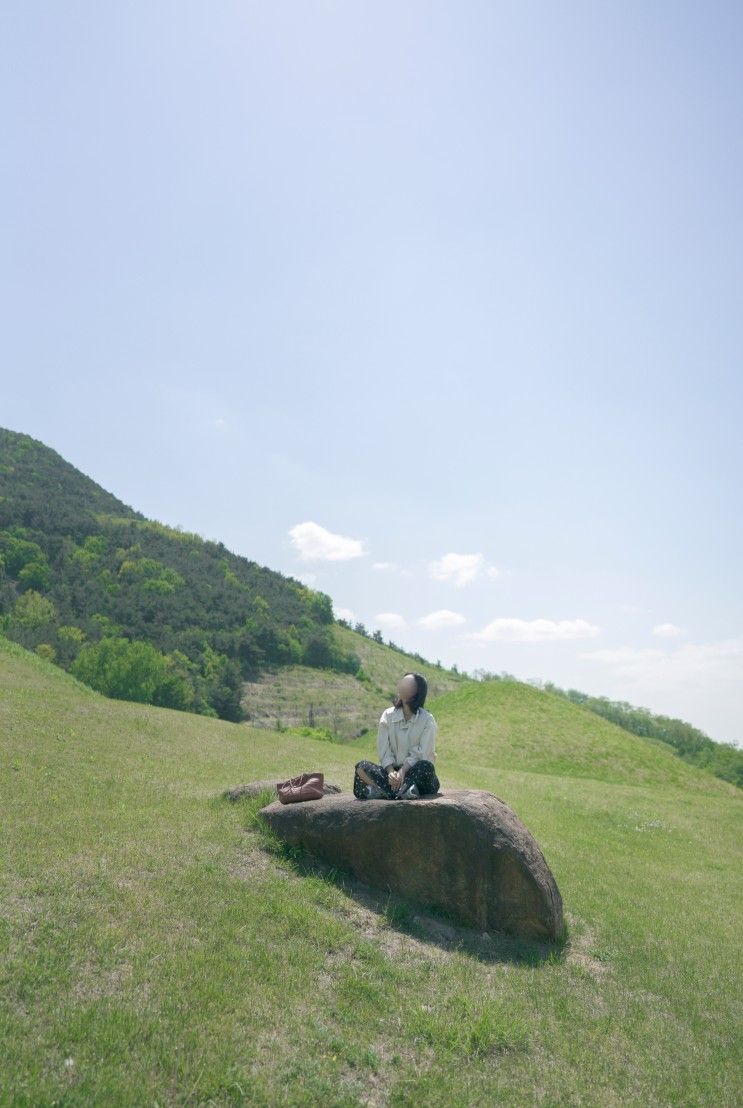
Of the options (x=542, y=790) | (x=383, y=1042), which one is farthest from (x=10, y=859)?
(x=542, y=790)

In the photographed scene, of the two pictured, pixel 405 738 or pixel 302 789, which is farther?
pixel 302 789

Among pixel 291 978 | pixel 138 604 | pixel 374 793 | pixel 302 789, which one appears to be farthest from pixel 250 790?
pixel 138 604

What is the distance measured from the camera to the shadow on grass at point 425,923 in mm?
8062

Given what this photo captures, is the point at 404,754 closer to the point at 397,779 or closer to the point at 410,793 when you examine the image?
the point at 397,779

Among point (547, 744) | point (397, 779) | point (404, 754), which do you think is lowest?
point (547, 744)

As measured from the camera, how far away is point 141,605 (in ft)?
263

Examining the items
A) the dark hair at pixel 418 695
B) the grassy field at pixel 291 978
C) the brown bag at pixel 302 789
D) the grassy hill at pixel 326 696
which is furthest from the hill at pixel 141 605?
the dark hair at pixel 418 695

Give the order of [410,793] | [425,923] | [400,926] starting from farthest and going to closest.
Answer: [410,793], [425,923], [400,926]

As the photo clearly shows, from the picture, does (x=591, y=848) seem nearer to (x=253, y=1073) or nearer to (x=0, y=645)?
(x=253, y=1073)

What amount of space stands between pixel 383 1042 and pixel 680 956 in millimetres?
5735

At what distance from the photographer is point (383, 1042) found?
19.1ft

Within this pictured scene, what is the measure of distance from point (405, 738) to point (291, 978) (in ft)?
13.9

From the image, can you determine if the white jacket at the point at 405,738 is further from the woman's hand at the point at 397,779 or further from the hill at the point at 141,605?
the hill at the point at 141,605

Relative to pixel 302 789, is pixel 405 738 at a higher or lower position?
higher
